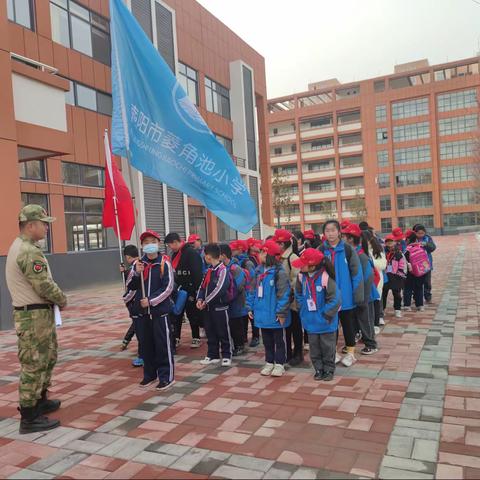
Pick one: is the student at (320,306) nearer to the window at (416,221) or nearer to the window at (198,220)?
the window at (198,220)

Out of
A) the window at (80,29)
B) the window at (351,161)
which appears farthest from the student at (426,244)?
the window at (351,161)

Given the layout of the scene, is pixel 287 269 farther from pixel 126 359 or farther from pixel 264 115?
pixel 264 115

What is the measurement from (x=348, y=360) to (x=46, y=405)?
3352 mm

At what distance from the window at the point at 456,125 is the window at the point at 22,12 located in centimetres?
5524

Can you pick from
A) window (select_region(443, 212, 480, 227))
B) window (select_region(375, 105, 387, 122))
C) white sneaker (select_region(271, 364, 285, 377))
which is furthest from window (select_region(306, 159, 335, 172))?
white sneaker (select_region(271, 364, 285, 377))

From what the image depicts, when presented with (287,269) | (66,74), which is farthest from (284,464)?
(66,74)

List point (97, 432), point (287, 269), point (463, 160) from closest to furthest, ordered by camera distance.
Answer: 1. point (97, 432)
2. point (287, 269)
3. point (463, 160)

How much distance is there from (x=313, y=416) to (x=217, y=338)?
2.16 meters

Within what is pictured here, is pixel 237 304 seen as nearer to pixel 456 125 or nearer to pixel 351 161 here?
pixel 351 161

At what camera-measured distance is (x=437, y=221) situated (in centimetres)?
5953

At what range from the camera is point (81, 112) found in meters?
17.2

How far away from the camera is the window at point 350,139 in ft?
208

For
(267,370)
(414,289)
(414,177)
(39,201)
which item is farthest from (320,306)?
(414,177)

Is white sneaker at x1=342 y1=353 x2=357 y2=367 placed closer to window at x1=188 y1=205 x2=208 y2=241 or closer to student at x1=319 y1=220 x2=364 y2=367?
student at x1=319 y1=220 x2=364 y2=367
